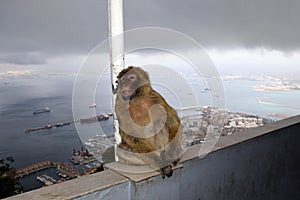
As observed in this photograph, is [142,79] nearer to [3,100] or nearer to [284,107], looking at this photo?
[284,107]

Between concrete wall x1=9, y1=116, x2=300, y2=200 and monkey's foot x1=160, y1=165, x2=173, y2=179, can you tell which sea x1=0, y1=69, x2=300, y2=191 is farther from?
monkey's foot x1=160, y1=165, x2=173, y2=179

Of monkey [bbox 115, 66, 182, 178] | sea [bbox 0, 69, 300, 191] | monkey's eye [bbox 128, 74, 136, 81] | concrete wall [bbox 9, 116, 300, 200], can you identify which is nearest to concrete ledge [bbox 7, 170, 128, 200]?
concrete wall [bbox 9, 116, 300, 200]

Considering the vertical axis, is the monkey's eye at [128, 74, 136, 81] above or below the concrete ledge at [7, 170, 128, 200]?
above

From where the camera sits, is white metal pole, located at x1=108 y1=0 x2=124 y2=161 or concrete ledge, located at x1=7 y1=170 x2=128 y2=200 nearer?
concrete ledge, located at x1=7 y1=170 x2=128 y2=200

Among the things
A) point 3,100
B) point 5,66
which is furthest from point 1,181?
point 5,66

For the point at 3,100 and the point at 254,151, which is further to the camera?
the point at 3,100

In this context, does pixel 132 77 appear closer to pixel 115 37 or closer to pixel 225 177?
pixel 115 37

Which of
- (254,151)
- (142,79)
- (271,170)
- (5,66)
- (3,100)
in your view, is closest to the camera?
(142,79)
